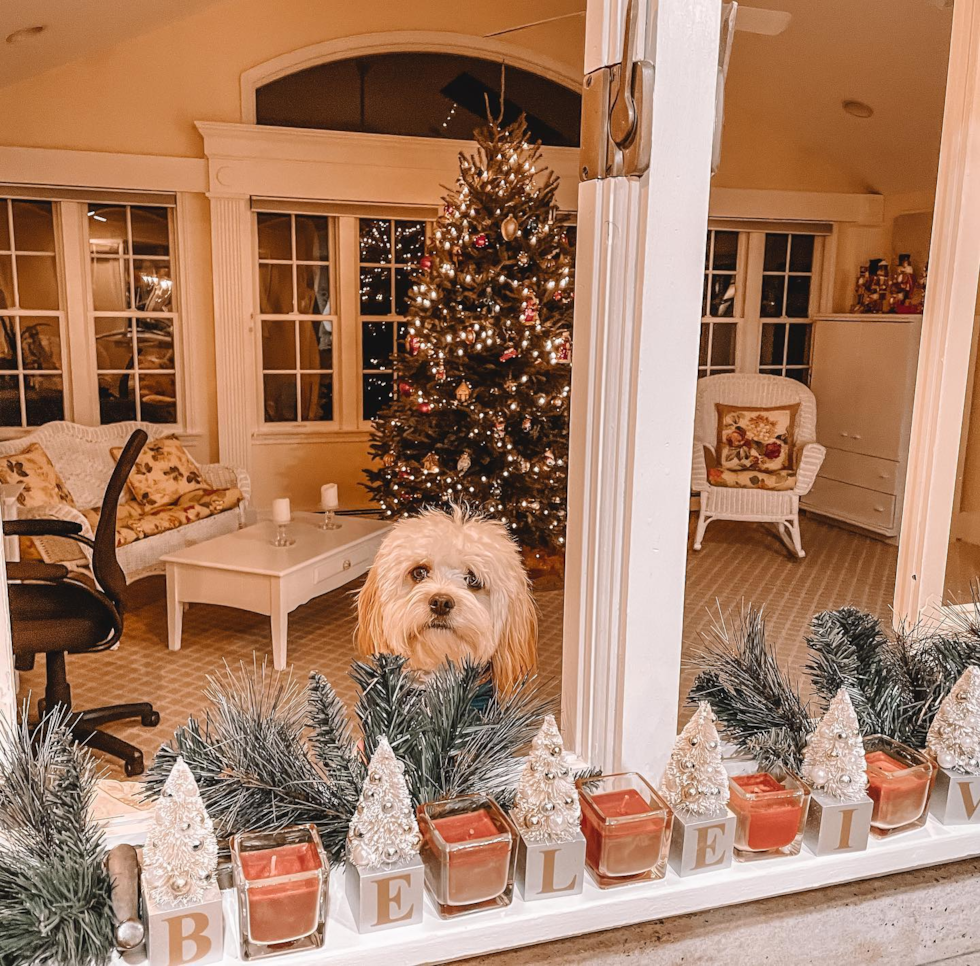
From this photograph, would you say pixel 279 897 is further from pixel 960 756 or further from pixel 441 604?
pixel 441 604

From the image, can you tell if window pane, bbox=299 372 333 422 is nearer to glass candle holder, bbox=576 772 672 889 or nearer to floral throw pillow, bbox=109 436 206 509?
floral throw pillow, bbox=109 436 206 509

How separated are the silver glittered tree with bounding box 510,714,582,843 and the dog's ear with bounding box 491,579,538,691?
0.97 meters

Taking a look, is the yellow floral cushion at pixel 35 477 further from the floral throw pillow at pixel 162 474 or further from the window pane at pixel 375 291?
the window pane at pixel 375 291

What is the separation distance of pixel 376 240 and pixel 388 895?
18.7 feet

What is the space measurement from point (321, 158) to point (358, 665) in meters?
5.36

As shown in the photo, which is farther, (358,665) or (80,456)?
(80,456)

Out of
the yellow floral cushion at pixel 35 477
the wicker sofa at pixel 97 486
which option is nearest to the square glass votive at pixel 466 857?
the wicker sofa at pixel 97 486

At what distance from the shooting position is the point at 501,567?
1.78 meters

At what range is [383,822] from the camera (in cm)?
75

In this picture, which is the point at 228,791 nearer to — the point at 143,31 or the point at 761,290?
the point at 143,31

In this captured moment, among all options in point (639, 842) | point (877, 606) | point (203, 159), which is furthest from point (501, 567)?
point (203, 159)

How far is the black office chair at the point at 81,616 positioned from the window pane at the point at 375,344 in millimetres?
3535

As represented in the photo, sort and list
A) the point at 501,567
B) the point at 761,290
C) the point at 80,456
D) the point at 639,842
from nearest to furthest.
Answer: the point at 639,842, the point at 501,567, the point at 80,456, the point at 761,290

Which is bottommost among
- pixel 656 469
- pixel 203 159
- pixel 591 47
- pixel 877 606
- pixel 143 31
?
pixel 877 606
